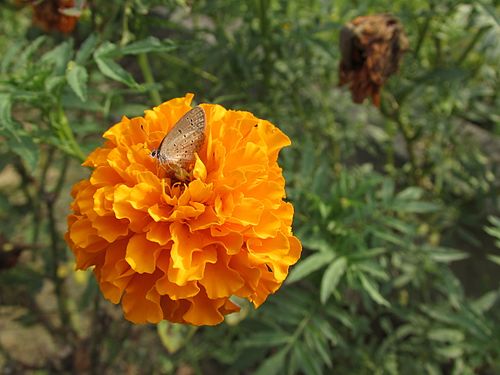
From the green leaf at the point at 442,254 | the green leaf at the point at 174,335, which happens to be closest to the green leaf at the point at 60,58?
the green leaf at the point at 174,335

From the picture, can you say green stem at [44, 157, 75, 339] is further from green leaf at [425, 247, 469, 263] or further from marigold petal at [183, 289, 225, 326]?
green leaf at [425, 247, 469, 263]

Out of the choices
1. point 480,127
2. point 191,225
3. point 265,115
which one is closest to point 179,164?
point 191,225

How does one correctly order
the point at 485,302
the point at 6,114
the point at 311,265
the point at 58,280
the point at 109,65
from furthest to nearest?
the point at 58,280 → the point at 485,302 → the point at 311,265 → the point at 109,65 → the point at 6,114

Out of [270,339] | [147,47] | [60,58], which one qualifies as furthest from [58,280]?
[147,47]

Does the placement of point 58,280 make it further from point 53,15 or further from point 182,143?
point 182,143

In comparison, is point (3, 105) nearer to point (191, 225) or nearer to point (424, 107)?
point (191, 225)
